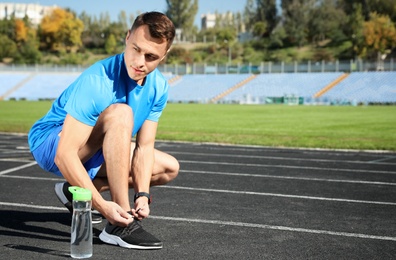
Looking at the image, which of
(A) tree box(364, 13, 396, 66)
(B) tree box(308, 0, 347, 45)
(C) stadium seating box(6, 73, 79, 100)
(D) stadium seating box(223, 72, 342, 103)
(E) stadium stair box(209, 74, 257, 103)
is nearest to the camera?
(D) stadium seating box(223, 72, 342, 103)

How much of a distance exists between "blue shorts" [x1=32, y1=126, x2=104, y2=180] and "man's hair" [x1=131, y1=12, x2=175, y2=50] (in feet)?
3.78

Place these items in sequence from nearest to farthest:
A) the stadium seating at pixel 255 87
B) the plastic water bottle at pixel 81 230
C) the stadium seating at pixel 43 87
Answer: the plastic water bottle at pixel 81 230
the stadium seating at pixel 255 87
the stadium seating at pixel 43 87

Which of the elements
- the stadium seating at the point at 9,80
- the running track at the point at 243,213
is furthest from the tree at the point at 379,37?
the running track at the point at 243,213

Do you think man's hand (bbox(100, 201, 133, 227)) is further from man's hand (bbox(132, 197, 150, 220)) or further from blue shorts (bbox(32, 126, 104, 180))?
blue shorts (bbox(32, 126, 104, 180))

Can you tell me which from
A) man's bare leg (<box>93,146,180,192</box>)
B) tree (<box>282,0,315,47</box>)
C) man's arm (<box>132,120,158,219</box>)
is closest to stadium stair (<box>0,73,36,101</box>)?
tree (<box>282,0,315,47</box>)

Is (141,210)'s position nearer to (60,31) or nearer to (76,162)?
(76,162)

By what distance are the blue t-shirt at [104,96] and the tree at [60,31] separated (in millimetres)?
109385

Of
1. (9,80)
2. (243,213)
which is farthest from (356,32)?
(243,213)

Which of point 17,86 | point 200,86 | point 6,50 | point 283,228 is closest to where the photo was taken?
point 283,228

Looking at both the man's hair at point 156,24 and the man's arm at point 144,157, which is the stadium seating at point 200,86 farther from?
the man's hair at point 156,24

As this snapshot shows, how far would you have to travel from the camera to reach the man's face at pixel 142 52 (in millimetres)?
4234

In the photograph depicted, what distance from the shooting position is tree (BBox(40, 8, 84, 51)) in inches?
4358

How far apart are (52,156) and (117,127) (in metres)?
0.73

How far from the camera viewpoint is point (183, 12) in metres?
134
